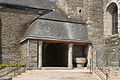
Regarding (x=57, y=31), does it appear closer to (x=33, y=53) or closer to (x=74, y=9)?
(x=33, y=53)

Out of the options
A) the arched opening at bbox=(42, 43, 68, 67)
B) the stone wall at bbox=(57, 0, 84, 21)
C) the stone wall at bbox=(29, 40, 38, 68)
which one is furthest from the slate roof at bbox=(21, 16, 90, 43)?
the arched opening at bbox=(42, 43, 68, 67)

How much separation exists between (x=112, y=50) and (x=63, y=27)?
14.5 feet

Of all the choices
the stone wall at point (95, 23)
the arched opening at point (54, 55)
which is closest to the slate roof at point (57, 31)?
the stone wall at point (95, 23)

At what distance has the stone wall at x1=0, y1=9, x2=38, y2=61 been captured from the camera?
1622 cm

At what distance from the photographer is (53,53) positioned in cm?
1848

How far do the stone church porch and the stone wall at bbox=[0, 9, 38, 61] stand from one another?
0.84 meters

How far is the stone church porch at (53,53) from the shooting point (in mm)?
14055

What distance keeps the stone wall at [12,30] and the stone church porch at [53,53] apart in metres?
0.84

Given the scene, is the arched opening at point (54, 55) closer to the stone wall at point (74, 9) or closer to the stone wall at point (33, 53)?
the stone wall at point (74, 9)

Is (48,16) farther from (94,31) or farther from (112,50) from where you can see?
(112,50)

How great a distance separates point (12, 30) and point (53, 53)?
4.41 m

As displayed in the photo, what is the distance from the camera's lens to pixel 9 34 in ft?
54.1

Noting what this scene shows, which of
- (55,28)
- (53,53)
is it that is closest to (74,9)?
(55,28)

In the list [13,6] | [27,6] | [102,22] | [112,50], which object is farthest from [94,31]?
[13,6]
